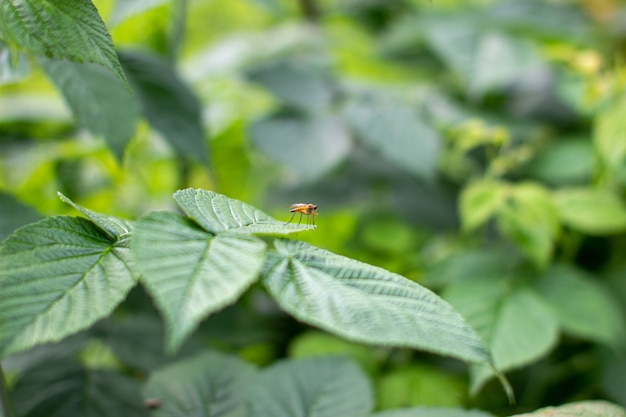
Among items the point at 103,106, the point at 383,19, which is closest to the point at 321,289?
the point at 103,106

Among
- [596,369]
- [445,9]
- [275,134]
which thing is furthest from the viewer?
[445,9]

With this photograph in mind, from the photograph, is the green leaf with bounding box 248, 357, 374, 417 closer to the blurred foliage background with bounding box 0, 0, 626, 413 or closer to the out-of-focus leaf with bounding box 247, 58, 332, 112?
the blurred foliage background with bounding box 0, 0, 626, 413

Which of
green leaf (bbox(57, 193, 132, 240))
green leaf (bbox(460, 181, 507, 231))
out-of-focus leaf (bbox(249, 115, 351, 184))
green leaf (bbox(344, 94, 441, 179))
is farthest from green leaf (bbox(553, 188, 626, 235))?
green leaf (bbox(57, 193, 132, 240))

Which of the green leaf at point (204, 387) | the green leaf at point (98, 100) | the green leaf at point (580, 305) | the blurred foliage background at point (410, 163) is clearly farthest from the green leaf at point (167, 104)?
the green leaf at point (580, 305)

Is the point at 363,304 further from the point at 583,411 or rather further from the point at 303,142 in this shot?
the point at 303,142

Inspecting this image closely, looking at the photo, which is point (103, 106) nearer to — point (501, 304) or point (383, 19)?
point (501, 304)

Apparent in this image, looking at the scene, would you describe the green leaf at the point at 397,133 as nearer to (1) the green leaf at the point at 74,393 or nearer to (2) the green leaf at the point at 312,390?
(2) the green leaf at the point at 312,390

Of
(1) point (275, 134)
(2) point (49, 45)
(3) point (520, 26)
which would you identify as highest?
(2) point (49, 45)
